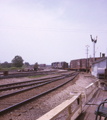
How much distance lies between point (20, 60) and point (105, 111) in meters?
87.5

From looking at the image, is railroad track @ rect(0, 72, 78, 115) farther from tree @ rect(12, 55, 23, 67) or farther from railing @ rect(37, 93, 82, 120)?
tree @ rect(12, 55, 23, 67)

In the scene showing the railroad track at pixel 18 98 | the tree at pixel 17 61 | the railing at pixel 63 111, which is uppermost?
the tree at pixel 17 61

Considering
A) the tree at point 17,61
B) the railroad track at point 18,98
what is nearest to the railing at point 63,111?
the railroad track at point 18,98

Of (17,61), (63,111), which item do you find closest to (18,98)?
(63,111)

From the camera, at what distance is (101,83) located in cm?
1135

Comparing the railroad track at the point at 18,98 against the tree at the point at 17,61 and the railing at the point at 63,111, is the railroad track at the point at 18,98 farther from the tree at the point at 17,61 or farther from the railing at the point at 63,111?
the tree at the point at 17,61

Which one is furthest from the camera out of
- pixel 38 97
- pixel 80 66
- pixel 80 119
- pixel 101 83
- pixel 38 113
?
pixel 80 66

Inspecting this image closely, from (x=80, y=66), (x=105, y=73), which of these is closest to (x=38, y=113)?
(x=105, y=73)

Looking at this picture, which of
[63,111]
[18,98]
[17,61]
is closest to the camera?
[63,111]

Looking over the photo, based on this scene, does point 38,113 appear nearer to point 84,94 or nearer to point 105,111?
point 84,94

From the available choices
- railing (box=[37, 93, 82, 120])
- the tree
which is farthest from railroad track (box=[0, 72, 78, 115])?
the tree

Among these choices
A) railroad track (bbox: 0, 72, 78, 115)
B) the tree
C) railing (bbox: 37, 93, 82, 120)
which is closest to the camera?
railing (bbox: 37, 93, 82, 120)

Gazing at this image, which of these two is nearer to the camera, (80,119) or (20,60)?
(80,119)

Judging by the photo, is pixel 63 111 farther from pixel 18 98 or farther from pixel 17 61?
pixel 17 61
